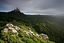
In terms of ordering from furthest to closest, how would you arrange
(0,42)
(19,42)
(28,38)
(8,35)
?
1. (28,38)
2. (8,35)
3. (19,42)
4. (0,42)

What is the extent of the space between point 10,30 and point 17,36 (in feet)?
48.0

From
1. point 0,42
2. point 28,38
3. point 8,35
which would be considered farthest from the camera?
point 28,38

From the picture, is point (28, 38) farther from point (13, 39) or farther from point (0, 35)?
point (0, 35)

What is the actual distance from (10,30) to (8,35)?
15.8 m

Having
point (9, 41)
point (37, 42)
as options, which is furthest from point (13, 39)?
point (37, 42)

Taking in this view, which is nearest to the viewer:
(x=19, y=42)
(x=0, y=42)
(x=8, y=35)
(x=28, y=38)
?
(x=0, y=42)

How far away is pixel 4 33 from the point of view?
614 feet

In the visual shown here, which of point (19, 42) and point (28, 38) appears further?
point (28, 38)

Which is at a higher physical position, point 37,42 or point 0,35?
point 0,35

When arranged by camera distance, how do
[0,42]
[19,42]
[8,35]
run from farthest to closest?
1. [8,35]
2. [19,42]
3. [0,42]

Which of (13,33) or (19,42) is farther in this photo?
(13,33)

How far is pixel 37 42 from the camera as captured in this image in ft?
652

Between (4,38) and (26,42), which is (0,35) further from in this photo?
(26,42)

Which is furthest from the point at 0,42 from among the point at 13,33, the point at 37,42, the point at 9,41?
the point at 37,42
